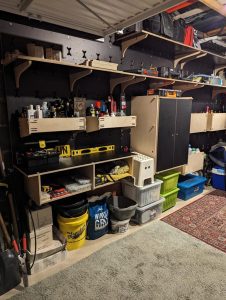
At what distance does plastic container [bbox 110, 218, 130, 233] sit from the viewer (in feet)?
7.43

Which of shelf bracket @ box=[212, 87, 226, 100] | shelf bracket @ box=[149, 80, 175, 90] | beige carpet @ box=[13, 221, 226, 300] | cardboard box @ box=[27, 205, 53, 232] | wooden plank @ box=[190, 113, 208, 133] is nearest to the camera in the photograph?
beige carpet @ box=[13, 221, 226, 300]

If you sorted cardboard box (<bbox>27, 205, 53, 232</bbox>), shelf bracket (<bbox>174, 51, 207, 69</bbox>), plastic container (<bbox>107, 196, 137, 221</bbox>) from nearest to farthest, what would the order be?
1. cardboard box (<bbox>27, 205, 53, 232</bbox>)
2. plastic container (<bbox>107, 196, 137, 221</bbox>)
3. shelf bracket (<bbox>174, 51, 207, 69</bbox>)

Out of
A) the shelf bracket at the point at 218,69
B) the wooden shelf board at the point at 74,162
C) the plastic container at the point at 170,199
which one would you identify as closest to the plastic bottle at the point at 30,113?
the wooden shelf board at the point at 74,162

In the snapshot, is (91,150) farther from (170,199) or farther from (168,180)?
(170,199)

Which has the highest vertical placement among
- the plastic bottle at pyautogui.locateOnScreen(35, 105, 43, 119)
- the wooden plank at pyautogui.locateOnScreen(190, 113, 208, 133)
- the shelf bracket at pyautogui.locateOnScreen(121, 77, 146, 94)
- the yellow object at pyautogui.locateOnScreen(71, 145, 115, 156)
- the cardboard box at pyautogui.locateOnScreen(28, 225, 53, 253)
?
the shelf bracket at pyautogui.locateOnScreen(121, 77, 146, 94)

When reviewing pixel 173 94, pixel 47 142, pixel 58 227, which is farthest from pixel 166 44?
pixel 58 227

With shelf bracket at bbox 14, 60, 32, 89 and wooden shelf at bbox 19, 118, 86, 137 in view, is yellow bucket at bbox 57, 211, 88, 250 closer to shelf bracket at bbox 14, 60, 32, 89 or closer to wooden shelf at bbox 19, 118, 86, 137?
wooden shelf at bbox 19, 118, 86, 137

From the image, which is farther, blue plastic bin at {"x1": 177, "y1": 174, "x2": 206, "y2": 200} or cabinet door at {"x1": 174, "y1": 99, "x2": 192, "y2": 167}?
blue plastic bin at {"x1": 177, "y1": 174, "x2": 206, "y2": 200}

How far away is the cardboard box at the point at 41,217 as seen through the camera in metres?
1.79

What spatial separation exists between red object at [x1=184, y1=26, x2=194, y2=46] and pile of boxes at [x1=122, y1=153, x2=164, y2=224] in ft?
5.34

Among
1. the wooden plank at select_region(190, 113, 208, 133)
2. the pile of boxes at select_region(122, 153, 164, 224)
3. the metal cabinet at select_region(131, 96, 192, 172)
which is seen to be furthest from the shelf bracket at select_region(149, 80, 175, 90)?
the pile of boxes at select_region(122, 153, 164, 224)

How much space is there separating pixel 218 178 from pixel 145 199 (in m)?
1.75

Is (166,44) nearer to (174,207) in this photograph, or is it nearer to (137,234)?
(174,207)

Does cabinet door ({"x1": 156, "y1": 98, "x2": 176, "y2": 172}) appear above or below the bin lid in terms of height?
above
